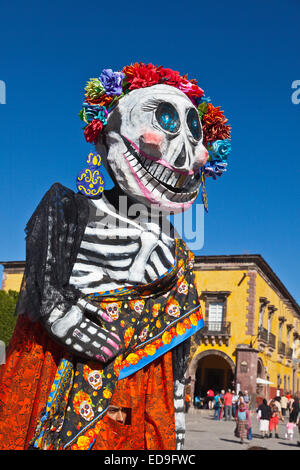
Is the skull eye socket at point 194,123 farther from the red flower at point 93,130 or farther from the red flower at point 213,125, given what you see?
the red flower at point 93,130

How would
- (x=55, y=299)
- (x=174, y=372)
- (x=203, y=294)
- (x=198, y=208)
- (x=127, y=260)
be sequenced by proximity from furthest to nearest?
(x=203, y=294), (x=198, y=208), (x=174, y=372), (x=127, y=260), (x=55, y=299)

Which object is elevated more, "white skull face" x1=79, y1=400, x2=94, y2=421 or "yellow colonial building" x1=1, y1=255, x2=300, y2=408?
"yellow colonial building" x1=1, y1=255, x2=300, y2=408

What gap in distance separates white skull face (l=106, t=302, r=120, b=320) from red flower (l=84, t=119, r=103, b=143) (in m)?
0.96

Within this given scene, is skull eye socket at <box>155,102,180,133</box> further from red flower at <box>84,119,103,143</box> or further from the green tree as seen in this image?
the green tree

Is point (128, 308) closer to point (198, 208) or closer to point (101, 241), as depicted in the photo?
point (101, 241)

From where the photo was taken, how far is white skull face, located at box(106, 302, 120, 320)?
8.72ft

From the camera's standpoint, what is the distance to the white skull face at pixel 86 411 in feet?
8.06

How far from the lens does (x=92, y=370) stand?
2541 mm

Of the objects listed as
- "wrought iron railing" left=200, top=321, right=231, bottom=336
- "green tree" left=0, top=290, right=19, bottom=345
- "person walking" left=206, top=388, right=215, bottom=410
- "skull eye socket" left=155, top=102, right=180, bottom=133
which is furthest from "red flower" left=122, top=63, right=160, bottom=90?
"wrought iron railing" left=200, top=321, right=231, bottom=336

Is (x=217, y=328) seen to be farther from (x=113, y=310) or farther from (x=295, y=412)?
(x=113, y=310)

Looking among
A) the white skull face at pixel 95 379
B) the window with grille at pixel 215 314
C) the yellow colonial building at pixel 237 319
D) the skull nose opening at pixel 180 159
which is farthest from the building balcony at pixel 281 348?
the white skull face at pixel 95 379

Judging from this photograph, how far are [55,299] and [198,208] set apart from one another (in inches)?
46.6

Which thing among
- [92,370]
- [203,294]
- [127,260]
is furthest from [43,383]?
[203,294]

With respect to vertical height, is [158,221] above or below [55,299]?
above
